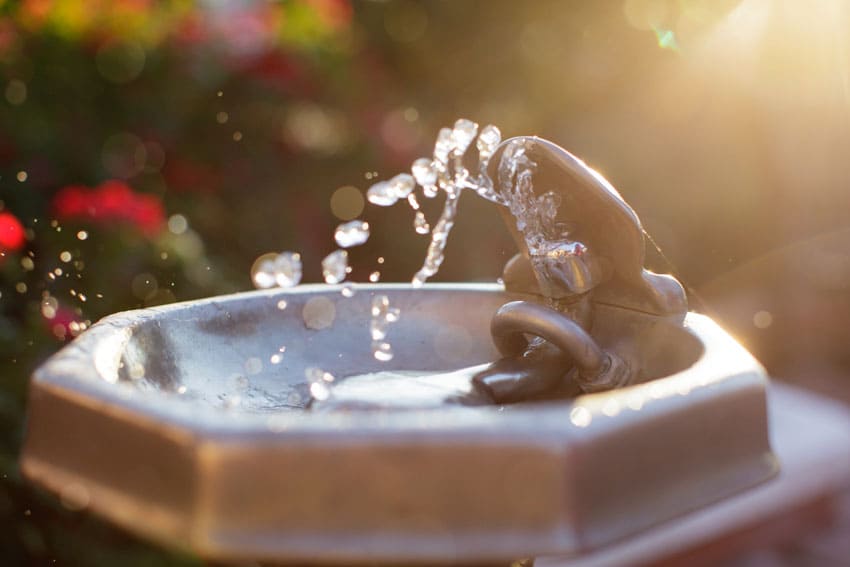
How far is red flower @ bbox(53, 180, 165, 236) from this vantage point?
2.34m

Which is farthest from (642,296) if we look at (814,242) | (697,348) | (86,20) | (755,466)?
(814,242)

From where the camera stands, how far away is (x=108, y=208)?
7.70 ft

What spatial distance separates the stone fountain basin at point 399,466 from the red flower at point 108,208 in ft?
4.59

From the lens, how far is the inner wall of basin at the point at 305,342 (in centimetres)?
125

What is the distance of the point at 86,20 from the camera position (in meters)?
2.84

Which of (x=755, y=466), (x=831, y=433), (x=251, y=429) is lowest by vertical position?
(x=831, y=433)

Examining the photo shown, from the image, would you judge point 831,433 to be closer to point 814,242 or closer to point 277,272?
point 814,242

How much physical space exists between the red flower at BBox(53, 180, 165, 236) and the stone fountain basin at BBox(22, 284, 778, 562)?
1.40 m

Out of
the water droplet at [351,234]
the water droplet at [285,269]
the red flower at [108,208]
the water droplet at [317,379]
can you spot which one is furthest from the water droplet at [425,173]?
the red flower at [108,208]

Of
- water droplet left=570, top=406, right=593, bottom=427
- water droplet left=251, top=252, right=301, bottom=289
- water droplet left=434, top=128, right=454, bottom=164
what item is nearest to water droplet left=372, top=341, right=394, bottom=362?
water droplet left=251, top=252, right=301, bottom=289

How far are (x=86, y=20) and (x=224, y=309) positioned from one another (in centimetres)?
182

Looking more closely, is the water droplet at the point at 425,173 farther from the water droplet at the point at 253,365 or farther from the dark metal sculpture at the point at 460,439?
the water droplet at the point at 253,365

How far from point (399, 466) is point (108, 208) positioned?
1833 mm

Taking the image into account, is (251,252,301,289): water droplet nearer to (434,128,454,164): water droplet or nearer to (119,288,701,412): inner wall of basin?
(119,288,701,412): inner wall of basin
